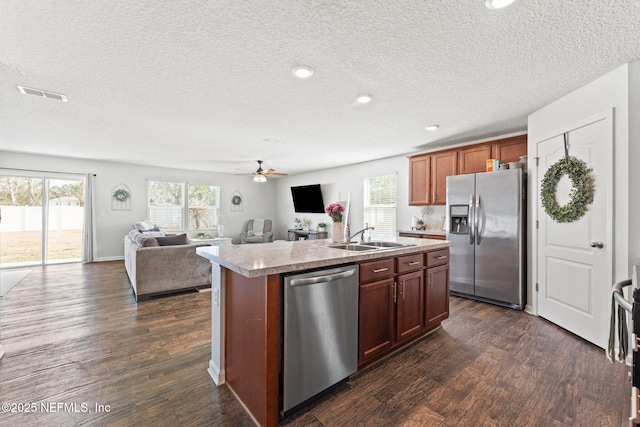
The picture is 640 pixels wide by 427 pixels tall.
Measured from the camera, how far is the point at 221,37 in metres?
1.90

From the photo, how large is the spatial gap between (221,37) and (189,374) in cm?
244

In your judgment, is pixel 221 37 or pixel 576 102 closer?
pixel 221 37

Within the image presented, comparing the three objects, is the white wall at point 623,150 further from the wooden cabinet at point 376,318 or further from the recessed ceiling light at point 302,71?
the recessed ceiling light at point 302,71

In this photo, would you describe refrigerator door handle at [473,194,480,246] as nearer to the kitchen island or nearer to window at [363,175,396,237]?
the kitchen island

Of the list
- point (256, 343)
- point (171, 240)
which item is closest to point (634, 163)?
point (256, 343)

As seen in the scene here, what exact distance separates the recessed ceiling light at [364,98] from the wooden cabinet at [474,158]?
2237 millimetres

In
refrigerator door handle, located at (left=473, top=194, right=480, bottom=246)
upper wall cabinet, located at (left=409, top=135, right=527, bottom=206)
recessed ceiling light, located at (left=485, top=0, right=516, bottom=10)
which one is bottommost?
refrigerator door handle, located at (left=473, top=194, right=480, bottom=246)

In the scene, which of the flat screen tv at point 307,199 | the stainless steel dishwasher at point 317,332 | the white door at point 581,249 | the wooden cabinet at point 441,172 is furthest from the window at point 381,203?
the stainless steel dishwasher at point 317,332

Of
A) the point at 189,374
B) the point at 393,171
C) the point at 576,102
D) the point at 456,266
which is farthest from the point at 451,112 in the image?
the point at 189,374

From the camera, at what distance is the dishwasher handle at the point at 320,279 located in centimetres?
162

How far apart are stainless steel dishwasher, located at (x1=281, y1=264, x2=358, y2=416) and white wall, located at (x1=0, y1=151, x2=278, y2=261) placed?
7.14 metres

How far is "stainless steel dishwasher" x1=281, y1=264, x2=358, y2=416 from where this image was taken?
1598 millimetres

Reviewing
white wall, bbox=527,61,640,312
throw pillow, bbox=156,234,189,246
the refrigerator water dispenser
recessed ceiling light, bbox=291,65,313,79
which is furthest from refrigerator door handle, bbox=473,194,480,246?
throw pillow, bbox=156,234,189,246

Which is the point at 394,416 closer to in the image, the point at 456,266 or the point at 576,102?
the point at 456,266
